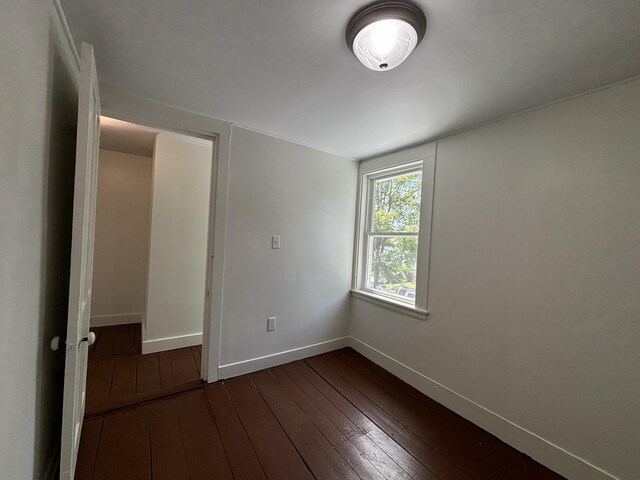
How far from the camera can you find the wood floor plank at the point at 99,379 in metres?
1.98

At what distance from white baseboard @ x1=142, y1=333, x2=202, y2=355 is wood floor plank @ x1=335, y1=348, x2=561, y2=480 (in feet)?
5.66

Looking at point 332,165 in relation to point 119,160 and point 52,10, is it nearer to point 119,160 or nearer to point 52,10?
point 52,10

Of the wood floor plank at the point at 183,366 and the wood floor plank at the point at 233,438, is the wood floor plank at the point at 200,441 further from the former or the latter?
the wood floor plank at the point at 183,366

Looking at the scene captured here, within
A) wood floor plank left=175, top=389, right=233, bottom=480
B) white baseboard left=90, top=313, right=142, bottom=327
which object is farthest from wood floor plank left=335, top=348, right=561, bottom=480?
white baseboard left=90, top=313, right=142, bottom=327

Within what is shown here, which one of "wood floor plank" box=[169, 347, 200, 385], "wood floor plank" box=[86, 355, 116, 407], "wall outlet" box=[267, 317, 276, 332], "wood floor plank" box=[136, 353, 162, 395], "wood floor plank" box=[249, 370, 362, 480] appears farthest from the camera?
"wall outlet" box=[267, 317, 276, 332]

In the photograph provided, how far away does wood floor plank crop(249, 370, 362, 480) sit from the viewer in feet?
4.88

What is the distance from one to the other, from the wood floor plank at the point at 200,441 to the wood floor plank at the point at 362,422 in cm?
75

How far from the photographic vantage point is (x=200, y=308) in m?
2.99

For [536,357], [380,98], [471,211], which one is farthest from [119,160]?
[536,357]

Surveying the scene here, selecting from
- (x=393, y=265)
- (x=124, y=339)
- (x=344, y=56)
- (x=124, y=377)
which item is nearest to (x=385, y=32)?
(x=344, y=56)

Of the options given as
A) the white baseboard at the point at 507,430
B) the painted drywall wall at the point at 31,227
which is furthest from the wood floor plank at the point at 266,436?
the white baseboard at the point at 507,430

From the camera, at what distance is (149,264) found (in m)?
2.72

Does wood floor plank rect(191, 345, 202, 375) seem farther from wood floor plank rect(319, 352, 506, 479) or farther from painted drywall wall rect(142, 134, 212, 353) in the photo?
wood floor plank rect(319, 352, 506, 479)

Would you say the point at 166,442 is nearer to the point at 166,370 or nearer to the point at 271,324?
the point at 166,370
